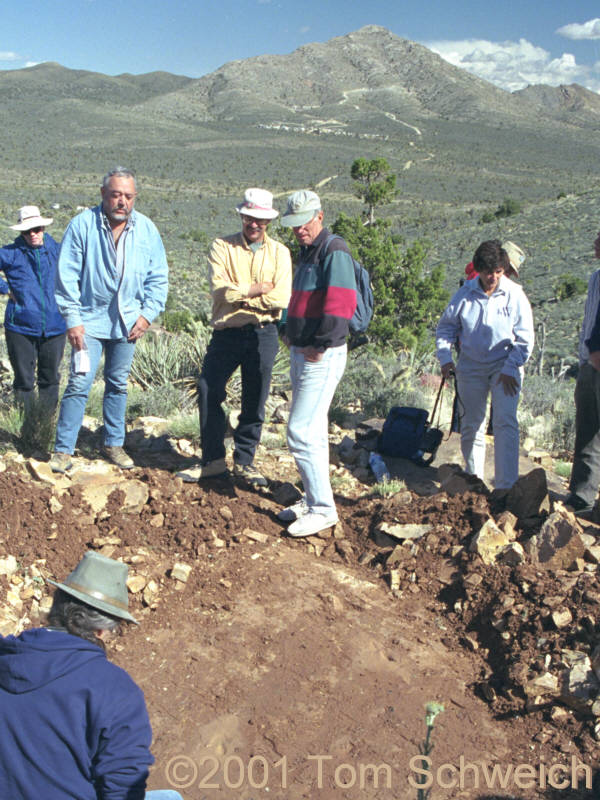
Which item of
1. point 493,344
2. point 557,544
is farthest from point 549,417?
point 557,544

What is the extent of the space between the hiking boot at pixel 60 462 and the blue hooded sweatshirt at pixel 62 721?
303cm

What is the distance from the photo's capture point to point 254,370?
15.5 ft

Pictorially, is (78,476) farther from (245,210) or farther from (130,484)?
(245,210)

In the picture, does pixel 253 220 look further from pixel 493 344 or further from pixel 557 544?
pixel 557 544

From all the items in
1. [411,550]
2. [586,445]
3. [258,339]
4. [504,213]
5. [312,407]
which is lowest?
[411,550]

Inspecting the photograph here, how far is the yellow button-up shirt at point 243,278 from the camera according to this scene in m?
4.51

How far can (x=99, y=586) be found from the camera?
2.02 m

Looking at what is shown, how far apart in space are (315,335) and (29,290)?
2.41 m

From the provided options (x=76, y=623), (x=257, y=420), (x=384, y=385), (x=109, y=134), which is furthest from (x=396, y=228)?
(x=109, y=134)

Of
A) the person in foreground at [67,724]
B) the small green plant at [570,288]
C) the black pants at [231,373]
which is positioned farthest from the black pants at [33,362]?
the small green plant at [570,288]

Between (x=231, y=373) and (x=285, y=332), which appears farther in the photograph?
(x=231, y=373)

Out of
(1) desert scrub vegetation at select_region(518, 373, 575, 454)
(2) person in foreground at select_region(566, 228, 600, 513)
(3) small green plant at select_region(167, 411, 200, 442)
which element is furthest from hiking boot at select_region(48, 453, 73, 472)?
(1) desert scrub vegetation at select_region(518, 373, 575, 454)

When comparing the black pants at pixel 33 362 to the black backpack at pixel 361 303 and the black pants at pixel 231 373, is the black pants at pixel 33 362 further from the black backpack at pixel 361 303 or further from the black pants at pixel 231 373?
the black backpack at pixel 361 303

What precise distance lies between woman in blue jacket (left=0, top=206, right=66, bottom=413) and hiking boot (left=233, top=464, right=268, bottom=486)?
1.48m
